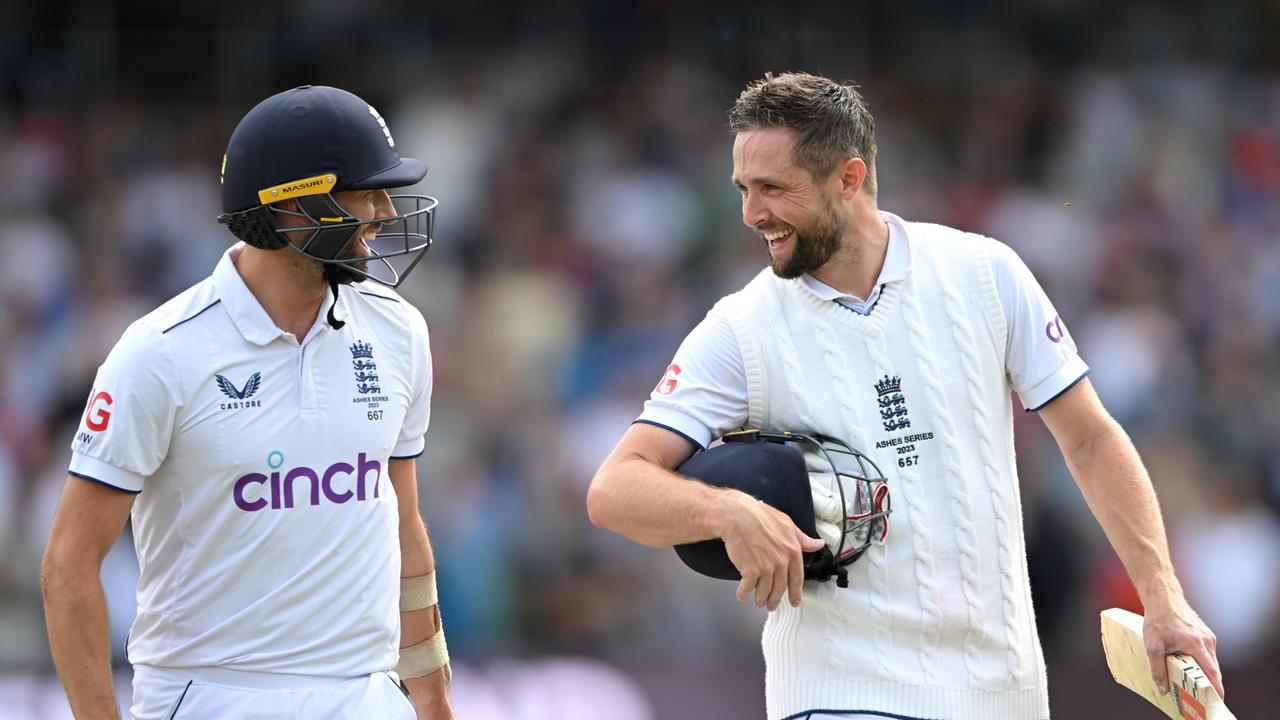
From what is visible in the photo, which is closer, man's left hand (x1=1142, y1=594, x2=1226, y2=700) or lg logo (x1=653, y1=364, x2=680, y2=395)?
man's left hand (x1=1142, y1=594, x2=1226, y2=700)

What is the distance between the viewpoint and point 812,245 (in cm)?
432

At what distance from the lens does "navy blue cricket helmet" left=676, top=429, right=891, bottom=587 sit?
13.2ft

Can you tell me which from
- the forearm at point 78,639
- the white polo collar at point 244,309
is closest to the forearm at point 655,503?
the white polo collar at point 244,309

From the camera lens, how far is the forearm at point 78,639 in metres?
3.66

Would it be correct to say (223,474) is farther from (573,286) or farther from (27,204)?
(27,204)

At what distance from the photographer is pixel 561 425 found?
32.7 feet

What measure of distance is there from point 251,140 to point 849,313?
65.2 inches

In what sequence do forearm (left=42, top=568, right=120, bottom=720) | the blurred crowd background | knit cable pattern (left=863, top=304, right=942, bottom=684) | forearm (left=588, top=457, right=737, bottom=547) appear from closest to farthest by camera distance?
1. forearm (left=42, top=568, right=120, bottom=720)
2. forearm (left=588, top=457, right=737, bottom=547)
3. knit cable pattern (left=863, top=304, right=942, bottom=684)
4. the blurred crowd background

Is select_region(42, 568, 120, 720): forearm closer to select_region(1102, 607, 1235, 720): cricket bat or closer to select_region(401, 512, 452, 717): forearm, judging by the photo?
select_region(401, 512, 452, 717): forearm

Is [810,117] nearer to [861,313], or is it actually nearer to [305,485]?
[861,313]

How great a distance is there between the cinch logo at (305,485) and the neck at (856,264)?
4.46 feet

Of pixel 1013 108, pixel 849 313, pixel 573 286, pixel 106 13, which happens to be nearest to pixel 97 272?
pixel 106 13

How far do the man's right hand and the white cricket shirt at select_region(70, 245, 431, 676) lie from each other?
0.93 meters

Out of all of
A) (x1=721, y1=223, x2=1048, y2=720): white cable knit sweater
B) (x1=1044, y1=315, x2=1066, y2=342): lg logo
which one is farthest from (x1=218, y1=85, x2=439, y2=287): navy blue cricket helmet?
(x1=1044, y1=315, x2=1066, y2=342): lg logo
